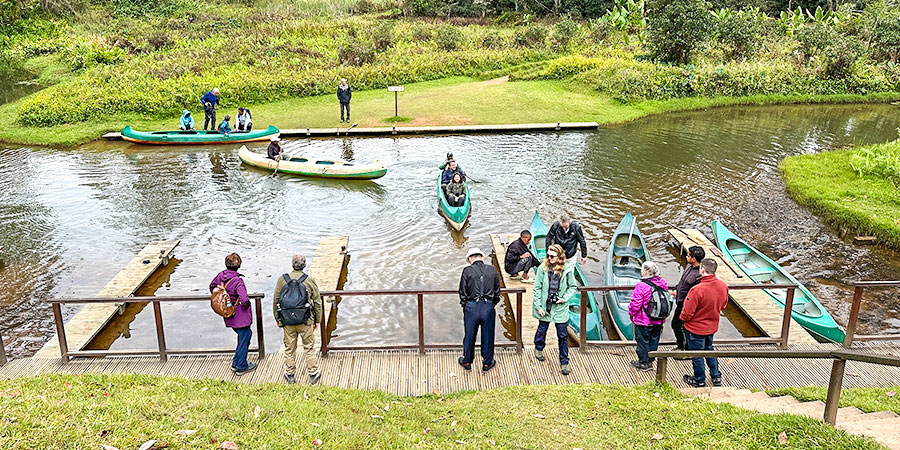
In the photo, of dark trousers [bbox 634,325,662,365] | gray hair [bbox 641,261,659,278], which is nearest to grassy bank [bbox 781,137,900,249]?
dark trousers [bbox 634,325,662,365]

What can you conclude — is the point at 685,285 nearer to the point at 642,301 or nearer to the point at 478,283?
the point at 642,301

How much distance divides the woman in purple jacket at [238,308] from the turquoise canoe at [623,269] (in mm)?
6000

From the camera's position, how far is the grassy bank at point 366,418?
18.4ft

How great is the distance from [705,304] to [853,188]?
13393mm

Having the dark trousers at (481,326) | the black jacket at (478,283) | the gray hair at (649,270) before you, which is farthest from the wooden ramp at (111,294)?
the gray hair at (649,270)

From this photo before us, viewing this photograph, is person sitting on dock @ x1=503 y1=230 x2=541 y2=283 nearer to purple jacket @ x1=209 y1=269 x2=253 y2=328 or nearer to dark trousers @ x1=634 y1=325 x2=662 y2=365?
dark trousers @ x1=634 y1=325 x2=662 y2=365

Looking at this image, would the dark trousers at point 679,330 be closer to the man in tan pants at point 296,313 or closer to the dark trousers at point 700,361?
the dark trousers at point 700,361

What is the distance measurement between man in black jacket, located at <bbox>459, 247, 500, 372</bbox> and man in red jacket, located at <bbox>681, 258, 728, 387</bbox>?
8.14 feet

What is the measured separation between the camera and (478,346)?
8.76 m

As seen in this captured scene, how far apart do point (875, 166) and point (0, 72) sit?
50.1 metres

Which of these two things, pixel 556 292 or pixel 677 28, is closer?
pixel 556 292

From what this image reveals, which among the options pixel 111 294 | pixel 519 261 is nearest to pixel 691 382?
pixel 519 261

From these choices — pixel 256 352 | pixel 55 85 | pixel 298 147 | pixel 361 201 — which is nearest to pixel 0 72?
pixel 55 85

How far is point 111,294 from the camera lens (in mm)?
11711
